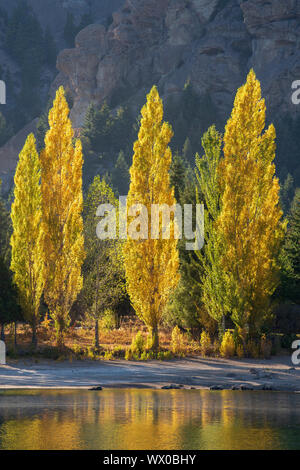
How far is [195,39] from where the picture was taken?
141125 millimetres

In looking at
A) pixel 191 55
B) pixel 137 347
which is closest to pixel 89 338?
pixel 137 347

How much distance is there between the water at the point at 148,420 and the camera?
49.4ft

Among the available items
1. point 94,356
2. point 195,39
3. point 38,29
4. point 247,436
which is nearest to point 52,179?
point 94,356

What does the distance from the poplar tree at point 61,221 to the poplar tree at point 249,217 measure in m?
7.71

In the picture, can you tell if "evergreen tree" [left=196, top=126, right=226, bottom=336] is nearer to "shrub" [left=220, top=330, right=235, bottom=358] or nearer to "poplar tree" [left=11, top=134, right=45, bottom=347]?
"shrub" [left=220, top=330, right=235, bottom=358]

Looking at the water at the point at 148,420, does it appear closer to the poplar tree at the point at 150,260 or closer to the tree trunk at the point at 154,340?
the tree trunk at the point at 154,340

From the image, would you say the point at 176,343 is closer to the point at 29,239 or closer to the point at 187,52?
the point at 29,239

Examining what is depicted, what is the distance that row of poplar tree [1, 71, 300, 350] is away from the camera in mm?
32938

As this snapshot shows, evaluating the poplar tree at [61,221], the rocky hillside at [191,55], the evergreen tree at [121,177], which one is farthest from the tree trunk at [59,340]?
the rocky hillside at [191,55]

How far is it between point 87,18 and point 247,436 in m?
193

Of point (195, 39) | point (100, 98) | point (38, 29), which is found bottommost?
point (100, 98)

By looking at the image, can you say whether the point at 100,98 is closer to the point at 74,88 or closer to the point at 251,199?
the point at 74,88

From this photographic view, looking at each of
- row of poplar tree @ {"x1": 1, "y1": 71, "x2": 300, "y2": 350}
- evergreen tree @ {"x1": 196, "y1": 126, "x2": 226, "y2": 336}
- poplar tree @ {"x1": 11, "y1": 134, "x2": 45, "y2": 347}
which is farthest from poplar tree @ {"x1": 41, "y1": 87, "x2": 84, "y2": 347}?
evergreen tree @ {"x1": 196, "y1": 126, "x2": 226, "y2": 336}

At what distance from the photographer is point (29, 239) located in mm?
33594
